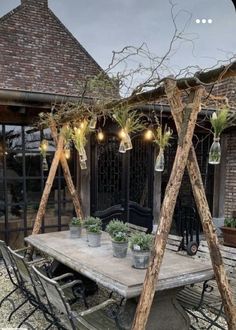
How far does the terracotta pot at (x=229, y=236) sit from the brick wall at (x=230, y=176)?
3.36 ft

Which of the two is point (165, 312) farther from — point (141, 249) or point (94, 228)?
point (94, 228)

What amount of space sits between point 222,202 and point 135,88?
4.97 meters

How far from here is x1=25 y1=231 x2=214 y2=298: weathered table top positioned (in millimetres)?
2475

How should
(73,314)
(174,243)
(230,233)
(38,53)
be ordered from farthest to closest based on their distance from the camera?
(38,53)
(230,233)
(174,243)
(73,314)

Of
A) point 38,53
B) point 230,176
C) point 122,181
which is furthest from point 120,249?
point 38,53

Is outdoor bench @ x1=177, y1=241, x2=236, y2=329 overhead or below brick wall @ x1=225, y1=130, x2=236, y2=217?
below

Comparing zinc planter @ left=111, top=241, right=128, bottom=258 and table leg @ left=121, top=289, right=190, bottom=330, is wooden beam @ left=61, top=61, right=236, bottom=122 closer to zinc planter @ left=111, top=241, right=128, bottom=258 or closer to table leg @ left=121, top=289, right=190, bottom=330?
zinc planter @ left=111, top=241, right=128, bottom=258

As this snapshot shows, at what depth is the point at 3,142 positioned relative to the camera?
16.9 ft

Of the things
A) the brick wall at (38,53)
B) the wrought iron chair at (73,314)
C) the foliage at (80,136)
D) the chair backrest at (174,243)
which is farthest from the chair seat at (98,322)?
the brick wall at (38,53)

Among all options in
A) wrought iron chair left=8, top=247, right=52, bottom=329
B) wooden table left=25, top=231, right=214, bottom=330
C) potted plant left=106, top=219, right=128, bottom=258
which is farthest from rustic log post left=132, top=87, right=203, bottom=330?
wrought iron chair left=8, top=247, right=52, bottom=329

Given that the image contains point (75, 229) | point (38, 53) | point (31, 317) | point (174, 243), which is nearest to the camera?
point (31, 317)

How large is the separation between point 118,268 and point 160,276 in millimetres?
376

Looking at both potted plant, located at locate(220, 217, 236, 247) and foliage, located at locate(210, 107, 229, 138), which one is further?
potted plant, located at locate(220, 217, 236, 247)

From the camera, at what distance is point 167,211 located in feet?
7.48
